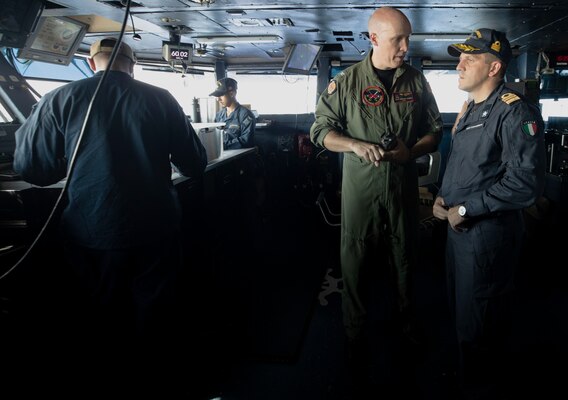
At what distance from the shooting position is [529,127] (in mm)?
→ 1406

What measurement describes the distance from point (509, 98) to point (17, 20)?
9.77 feet

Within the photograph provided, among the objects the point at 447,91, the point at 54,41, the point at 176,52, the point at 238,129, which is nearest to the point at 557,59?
the point at 447,91

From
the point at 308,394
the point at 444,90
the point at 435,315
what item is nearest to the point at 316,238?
the point at 435,315

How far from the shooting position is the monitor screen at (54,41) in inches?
115

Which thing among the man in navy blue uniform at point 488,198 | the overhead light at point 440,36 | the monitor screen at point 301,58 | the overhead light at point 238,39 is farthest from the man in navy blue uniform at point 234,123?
the man in navy blue uniform at point 488,198

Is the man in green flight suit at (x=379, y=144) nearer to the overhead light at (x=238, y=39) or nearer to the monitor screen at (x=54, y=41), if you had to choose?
the monitor screen at (x=54, y=41)

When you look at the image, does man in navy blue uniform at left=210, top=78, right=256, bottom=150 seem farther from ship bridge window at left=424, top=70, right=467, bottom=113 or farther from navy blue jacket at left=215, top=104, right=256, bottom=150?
ship bridge window at left=424, top=70, right=467, bottom=113

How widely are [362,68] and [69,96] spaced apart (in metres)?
1.39

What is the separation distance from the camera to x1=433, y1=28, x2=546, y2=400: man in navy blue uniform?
1423 millimetres

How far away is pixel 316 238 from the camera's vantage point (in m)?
4.14

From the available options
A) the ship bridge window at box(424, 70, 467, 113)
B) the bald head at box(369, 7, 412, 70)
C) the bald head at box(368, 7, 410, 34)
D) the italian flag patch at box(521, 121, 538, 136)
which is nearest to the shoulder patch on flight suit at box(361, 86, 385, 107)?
the bald head at box(369, 7, 412, 70)

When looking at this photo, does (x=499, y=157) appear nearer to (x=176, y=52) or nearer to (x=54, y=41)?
(x=176, y=52)

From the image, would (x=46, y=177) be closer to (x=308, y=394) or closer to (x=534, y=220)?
(x=308, y=394)

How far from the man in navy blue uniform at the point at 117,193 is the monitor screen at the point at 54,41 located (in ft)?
5.93
